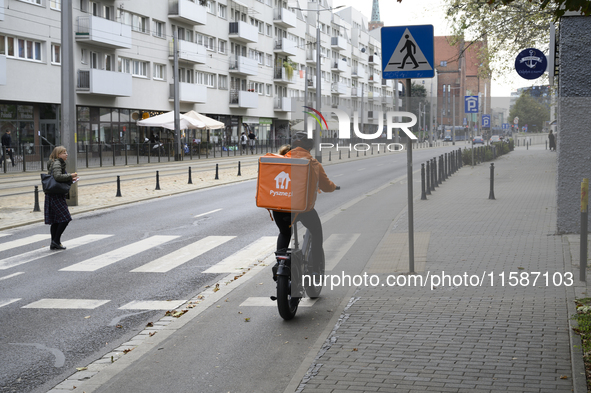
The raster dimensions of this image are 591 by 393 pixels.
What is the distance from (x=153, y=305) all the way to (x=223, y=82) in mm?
52707

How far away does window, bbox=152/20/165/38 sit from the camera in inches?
1873

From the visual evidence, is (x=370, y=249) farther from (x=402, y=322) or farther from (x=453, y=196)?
(x=453, y=196)

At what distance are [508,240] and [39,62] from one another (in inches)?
1242

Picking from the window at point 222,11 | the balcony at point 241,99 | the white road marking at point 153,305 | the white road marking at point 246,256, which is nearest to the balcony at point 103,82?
the balcony at point 241,99

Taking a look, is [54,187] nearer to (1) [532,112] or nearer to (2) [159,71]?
(2) [159,71]

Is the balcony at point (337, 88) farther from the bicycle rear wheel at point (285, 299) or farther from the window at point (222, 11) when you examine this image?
the bicycle rear wheel at point (285, 299)

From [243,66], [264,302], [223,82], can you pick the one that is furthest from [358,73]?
[264,302]

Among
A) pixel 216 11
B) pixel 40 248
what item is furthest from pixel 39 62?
pixel 40 248

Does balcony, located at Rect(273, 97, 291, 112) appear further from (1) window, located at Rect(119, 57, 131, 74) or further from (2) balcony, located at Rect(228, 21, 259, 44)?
(1) window, located at Rect(119, 57, 131, 74)

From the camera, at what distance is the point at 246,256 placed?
1021 cm

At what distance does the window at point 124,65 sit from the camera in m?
43.3

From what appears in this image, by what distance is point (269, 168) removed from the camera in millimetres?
6168

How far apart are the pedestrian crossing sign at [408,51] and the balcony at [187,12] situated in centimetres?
4368

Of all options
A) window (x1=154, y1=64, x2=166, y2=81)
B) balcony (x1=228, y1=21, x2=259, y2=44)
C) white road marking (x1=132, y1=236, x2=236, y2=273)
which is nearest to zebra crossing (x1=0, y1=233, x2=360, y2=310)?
white road marking (x1=132, y1=236, x2=236, y2=273)
